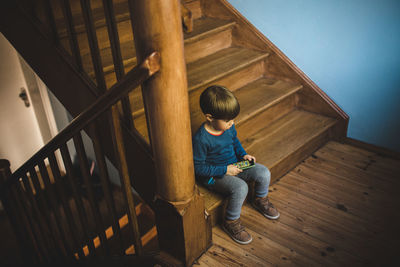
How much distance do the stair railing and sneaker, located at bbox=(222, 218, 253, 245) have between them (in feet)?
1.63

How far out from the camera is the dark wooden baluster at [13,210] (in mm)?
2074

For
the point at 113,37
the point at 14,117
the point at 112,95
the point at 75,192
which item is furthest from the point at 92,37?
the point at 14,117

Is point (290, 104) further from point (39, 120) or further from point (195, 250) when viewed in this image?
point (39, 120)

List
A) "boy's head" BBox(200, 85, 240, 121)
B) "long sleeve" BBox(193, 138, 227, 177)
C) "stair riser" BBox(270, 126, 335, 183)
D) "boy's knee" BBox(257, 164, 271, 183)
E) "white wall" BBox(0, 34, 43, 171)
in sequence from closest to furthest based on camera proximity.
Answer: "boy's head" BBox(200, 85, 240, 121)
"long sleeve" BBox(193, 138, 227, 177)
"boy's knee" BBox(257, 164, 271, 183)
"stair riser" BBox(270, 126, 335, 183)
"white wall" BBox(0, 34, 43, 171)

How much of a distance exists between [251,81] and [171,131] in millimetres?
1686

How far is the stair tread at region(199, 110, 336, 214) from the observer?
2264 mm

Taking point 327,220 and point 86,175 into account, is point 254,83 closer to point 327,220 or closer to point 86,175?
point 327,220

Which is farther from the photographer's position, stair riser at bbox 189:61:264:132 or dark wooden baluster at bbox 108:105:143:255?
stair riser at bbox 189:61:264:132

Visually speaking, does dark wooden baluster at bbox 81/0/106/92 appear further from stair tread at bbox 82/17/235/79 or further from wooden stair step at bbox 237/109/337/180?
wooden stair step at bbox 237/109/337/180

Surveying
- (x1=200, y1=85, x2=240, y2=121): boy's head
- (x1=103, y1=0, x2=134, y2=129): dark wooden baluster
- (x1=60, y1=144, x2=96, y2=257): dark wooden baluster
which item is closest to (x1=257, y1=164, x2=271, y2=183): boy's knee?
(x1=200, y1=85, x2=240, y2=121): boy's head

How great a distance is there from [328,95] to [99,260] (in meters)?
2.01

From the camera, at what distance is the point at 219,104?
167 centimetres

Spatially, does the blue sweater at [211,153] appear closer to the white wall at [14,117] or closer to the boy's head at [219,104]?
the boy's head at [219,104]

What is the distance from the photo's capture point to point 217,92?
5.58 ft
